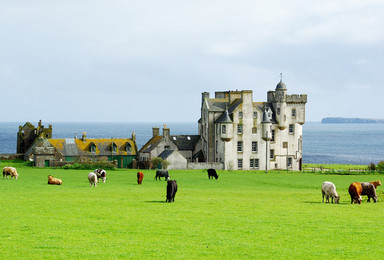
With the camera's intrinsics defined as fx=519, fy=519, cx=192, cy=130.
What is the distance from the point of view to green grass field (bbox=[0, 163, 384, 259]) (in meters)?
18.7

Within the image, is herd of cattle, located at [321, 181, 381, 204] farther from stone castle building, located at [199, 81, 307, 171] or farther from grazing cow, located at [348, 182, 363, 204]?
stone castle building, located at [199, 81, 307, 171]

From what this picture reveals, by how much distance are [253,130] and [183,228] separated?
6852cm

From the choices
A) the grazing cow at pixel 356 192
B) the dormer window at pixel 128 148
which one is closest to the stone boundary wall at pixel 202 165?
the dormer window at pixel 128 148

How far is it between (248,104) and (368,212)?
6045cm

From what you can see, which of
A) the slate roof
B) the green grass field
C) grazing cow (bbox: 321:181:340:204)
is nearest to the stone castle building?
the slate roof

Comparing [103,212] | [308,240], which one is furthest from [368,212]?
[103,212]

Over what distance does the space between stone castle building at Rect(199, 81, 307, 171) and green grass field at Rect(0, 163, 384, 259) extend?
54.3 m

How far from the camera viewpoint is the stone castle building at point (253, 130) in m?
89.4

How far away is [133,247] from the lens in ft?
63.0

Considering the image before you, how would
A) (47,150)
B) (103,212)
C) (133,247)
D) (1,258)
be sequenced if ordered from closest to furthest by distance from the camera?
(1,258) < (133,247) < (103,212) < (47,150)

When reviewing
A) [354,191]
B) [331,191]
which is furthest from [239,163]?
[354,191]

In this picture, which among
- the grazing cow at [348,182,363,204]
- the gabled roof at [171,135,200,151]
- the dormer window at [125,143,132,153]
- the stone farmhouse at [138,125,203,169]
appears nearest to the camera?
the grazing cow at [348,182,363,204]

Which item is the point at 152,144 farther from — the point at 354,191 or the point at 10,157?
the point at 354,191

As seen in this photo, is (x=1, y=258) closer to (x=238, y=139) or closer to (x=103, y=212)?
(x=103, y=212)
